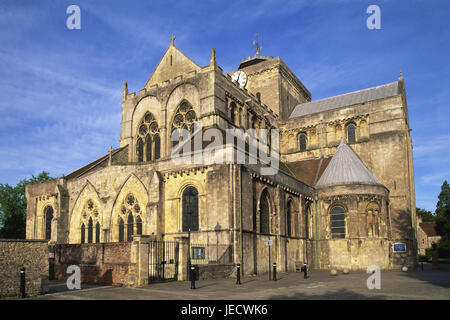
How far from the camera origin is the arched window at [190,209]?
26.8 meters

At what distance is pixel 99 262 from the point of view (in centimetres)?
2167

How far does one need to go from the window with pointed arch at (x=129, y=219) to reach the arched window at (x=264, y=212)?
8.66 meters

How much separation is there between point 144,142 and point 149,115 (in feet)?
8.46

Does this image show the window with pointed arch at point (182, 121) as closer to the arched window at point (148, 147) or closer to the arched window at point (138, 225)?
the arched window at point (148, 147)

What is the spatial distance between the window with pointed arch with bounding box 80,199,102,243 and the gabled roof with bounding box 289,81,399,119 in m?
26.0

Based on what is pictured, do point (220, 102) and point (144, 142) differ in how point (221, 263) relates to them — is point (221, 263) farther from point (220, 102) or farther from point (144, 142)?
point (144, 142)

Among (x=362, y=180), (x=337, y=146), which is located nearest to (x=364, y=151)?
(x=337, y=146)

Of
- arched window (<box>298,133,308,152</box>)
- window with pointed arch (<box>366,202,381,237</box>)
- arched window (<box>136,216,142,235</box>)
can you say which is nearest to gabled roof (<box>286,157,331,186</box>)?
arched window (<box>298,133,308,152</box>)

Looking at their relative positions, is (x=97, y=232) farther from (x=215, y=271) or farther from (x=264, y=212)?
(x=215, y=271)

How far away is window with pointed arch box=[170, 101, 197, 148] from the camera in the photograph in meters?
35.3

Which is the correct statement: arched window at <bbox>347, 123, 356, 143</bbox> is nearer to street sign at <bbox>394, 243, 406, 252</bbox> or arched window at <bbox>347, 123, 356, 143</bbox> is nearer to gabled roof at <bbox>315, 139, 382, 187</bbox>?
gabled roof at <bbox>315, 139, 382, 187</bbox>

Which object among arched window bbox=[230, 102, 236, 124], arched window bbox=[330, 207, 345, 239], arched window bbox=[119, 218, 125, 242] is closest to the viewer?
arched window bbox=[119, 218, 125, 242]

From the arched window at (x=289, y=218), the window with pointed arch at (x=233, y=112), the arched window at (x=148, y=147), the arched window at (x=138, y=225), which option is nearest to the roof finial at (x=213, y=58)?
the window with pointed arch at (x=233, y=112)

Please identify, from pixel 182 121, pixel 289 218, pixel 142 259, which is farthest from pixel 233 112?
pixel 142 259
